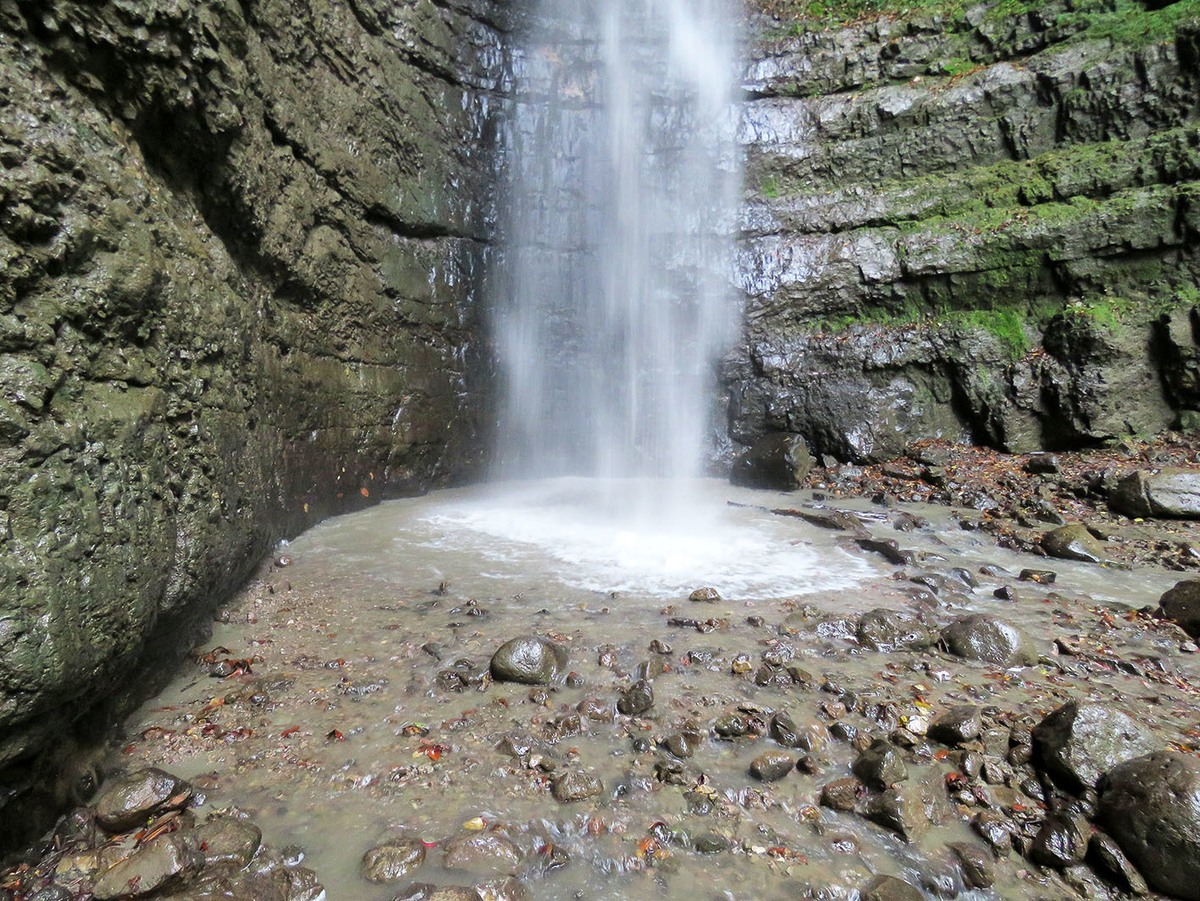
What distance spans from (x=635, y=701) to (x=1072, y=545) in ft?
18.4

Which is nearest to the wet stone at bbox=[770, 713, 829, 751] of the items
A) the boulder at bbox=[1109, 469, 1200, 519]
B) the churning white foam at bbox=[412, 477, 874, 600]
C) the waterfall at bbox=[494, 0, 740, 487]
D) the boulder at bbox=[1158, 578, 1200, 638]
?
the churning white foam at bbox=[412, 477, 874, 600]

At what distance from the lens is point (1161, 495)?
730 centimetres

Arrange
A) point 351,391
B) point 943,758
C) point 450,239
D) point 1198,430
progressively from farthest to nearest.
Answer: point 450,239, point 1198,430, point 351,391, point 943,758

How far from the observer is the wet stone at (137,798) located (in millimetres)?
2309

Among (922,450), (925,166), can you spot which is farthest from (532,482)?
(925,166)

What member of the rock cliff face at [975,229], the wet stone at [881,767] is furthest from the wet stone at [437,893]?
the rock cliff face at [975,229]

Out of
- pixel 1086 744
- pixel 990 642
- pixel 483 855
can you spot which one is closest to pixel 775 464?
pixel 990 642

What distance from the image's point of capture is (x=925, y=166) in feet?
42.6

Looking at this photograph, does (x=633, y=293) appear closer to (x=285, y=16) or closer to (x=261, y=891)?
→ (x=285, y=16)

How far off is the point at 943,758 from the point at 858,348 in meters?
11.0

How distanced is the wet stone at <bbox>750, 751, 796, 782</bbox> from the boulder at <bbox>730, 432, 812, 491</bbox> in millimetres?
8225

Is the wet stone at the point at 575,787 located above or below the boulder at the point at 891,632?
below

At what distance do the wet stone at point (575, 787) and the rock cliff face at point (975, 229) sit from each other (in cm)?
1064

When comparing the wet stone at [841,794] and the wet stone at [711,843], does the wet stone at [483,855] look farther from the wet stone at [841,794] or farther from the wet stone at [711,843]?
the wet stone at [841,794]
